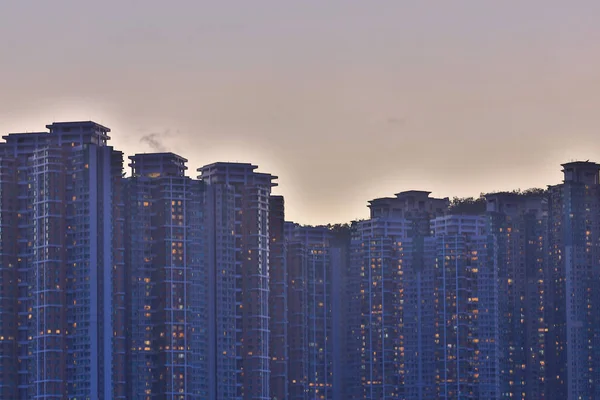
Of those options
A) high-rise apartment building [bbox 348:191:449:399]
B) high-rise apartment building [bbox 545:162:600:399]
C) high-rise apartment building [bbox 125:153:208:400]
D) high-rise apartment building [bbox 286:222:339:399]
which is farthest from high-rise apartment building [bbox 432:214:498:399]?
high-rise apartment building [bbox 125:153:208:400]

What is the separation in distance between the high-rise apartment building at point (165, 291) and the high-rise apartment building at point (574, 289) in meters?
53.5

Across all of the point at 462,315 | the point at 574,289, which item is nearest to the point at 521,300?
the point at 574,289

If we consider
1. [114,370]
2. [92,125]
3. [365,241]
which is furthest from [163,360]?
[365,241]

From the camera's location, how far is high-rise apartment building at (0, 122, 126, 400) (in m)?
134

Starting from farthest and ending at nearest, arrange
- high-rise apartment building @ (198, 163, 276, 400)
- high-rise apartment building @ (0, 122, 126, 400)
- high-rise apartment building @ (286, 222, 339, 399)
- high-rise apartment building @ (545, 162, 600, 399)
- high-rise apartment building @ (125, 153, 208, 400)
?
high-rise apartment building @ (545, 162, 600, 399), high-rise apartment building @ (286, 222, 339, 399), high-rise apartment building @ (198, 163, 276, 400), high-rise apartment building @ (125, 153, 208, 400), high-rise apartment building @ (0, 122, 126, 400)

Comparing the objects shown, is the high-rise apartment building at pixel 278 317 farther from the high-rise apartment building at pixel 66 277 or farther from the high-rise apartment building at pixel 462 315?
the high-rise apartment building at pixel 462 315

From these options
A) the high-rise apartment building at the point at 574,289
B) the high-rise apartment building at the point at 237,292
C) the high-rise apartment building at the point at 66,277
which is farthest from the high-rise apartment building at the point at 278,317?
the high-rise apartment building at the point at 574,289

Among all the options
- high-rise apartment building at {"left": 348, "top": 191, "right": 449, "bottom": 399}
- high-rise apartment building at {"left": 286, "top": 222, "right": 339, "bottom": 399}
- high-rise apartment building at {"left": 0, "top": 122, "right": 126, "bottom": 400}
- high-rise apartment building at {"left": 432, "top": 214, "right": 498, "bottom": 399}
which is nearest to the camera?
high-rise apartment building at {"left": 0, "top": 122, "right": 126, "bottom": 400}

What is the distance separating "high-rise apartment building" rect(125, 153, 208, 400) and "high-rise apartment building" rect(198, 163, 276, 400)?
1234 millimetres

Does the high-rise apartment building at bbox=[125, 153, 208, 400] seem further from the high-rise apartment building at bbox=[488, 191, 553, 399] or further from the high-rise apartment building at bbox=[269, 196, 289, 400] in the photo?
the high-rise apartment building at bbox=[488, 191, 553, 399]

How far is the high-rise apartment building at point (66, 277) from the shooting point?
134 m

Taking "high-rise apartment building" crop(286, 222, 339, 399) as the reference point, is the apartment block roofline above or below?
above

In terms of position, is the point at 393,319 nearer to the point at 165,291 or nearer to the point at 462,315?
the point at 462,315

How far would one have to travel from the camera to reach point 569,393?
183m
